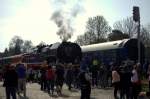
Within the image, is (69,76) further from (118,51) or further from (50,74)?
(118,51)

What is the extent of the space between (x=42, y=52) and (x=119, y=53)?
47.2ft

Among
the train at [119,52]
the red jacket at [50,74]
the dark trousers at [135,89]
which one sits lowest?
the dark trousers at [135,89]

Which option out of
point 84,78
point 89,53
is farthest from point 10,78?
point 89,53

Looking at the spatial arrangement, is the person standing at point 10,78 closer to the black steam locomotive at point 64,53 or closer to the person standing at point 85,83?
the person standing at point 85,83

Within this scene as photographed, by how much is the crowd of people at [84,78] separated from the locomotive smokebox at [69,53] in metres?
7.99

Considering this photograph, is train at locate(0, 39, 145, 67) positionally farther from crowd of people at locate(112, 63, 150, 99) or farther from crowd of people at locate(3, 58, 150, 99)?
crowd of people at locate(112, 63, 150, 99)

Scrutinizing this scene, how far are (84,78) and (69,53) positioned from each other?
86.6 feet

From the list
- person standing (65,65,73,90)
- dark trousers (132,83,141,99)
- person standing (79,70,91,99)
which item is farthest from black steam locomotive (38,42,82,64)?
person standing (79,70,91,99)

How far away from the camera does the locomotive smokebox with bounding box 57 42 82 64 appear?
4317 centimetres

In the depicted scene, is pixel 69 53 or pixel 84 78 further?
pixel 69 53

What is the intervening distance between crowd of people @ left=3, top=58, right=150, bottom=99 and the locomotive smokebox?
26.2 ft

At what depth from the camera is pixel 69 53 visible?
4391 centimetres

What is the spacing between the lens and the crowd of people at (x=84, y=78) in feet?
62.9

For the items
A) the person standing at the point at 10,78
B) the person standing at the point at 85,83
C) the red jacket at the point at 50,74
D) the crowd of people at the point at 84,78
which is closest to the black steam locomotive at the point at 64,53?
the crowd of people at the point at 84,78
